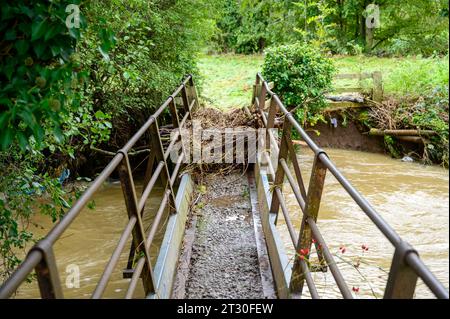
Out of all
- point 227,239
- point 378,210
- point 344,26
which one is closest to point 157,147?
point 227,239

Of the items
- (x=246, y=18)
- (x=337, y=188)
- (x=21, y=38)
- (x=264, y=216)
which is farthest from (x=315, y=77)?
(x=246, y=18)

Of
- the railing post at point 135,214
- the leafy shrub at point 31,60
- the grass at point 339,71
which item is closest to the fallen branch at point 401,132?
the grass at point 339,71

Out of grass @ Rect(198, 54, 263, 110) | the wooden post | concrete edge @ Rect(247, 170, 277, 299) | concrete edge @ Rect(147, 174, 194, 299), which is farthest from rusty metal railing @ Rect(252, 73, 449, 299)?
grass @ Rect(198, 54, 263, 110)

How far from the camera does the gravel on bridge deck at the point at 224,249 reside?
370 cm

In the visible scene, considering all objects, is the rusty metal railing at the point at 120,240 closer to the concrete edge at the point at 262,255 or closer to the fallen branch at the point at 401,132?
the concrete edge at the point at 262,255

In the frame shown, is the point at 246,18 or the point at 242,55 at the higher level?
the point at 246,18

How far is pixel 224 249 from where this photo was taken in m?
4.43

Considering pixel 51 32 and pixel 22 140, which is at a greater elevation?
pixel 51 32

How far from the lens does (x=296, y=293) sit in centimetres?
307

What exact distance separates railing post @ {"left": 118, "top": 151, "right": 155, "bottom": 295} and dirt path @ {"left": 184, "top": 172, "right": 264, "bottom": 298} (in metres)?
0.55

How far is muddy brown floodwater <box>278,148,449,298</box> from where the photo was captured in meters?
5.05

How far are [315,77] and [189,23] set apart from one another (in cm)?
264

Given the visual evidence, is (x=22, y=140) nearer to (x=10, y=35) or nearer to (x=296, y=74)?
(x=10, y=35)

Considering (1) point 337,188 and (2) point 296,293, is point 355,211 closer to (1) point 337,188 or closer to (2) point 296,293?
(1) point 337,188
